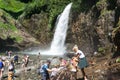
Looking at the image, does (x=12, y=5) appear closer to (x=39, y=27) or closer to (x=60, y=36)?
(x=39, y=27)

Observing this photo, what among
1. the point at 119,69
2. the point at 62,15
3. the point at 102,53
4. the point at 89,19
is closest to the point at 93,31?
the point at 89,19

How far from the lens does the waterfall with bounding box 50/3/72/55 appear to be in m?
58.4

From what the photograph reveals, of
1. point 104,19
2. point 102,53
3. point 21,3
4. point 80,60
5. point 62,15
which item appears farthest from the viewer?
point 21,3

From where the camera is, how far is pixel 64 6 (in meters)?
63.5

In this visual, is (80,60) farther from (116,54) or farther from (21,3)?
(21,3)

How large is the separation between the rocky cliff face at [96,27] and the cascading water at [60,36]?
246cm

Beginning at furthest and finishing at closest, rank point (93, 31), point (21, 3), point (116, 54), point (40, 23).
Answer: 1. point (21, 3)
2. point (40, 23)
3. point (93, 31)
4. point (116, 54)

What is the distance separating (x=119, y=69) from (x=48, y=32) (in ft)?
132

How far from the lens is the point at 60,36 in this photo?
196 feet

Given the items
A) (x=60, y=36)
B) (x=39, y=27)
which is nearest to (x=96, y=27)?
(x=60, y=36)

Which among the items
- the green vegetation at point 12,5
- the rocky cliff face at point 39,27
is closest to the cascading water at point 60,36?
the rocky cliff face at point 39,27

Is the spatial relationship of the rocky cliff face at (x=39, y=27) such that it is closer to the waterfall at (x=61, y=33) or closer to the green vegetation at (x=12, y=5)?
the waterfall at (x=61, y=33)

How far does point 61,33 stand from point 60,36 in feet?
1.80

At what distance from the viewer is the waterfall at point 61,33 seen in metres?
58.4
